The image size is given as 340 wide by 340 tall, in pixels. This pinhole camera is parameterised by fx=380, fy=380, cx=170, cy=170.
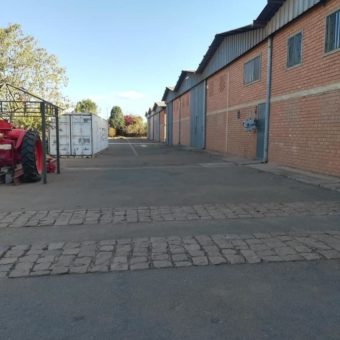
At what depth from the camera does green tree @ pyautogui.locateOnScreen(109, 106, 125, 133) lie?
9331 cm

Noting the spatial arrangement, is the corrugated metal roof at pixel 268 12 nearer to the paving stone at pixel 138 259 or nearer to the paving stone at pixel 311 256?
the paving stone at pixel 311 256

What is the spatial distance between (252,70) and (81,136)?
34.3ft

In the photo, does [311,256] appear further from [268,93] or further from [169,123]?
[169,123]

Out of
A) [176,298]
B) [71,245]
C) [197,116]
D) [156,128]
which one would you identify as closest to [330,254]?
[176,298]

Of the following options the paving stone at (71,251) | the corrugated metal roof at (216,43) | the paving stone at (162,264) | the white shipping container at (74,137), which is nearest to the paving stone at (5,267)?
the paving stone at (71,251)

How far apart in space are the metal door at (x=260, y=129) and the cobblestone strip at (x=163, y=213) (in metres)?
9.49

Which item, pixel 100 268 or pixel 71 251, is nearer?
pixel 100 268

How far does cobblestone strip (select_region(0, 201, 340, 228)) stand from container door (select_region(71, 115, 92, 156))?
15.5m

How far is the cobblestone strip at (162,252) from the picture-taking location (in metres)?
4.34

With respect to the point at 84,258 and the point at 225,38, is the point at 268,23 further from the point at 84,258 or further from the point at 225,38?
the point at 84,258

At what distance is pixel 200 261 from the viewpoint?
14.6 ft

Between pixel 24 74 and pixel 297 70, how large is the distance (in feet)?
62.3

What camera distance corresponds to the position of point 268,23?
618 inches

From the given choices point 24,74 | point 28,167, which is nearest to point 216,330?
point 28,167
